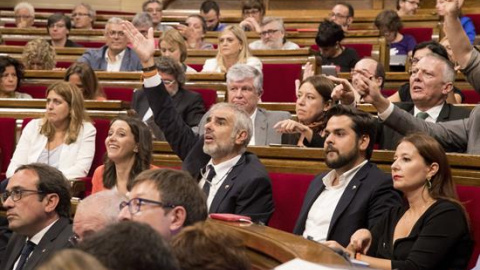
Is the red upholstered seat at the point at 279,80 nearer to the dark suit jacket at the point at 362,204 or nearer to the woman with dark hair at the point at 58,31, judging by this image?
the woman with dark hair at the point at 58,31

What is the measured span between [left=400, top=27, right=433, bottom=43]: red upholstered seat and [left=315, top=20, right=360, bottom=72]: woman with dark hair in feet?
2.53

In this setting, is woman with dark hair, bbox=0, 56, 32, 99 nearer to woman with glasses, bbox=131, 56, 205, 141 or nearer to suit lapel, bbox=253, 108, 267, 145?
woman with glasses, bbox=131, 56, 205, 141

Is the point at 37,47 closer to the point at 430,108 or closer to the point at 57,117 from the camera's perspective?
the point at 57,117

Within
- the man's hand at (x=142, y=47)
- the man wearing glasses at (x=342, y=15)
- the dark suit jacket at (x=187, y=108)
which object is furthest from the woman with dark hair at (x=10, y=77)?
the man wearing glasses at (x=342, y=15)

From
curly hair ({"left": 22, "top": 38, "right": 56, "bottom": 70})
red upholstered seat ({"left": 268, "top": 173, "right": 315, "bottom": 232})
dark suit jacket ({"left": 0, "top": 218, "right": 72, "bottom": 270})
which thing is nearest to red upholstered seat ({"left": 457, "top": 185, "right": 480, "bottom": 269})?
red upholstered seat ({"left": 268, "top": 173, "right": 315, "bottom": 232})

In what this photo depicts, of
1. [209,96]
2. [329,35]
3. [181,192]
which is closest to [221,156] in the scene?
[181,192]

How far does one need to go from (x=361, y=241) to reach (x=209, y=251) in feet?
3.27

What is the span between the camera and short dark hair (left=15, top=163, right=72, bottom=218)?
2543mm

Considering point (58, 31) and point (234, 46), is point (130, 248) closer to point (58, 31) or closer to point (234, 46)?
point (234, 46)

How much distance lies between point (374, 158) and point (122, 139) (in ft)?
2.55

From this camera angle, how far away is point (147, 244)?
47.0 inches

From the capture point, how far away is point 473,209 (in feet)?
8.00

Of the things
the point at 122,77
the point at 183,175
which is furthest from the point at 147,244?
the point at 122,77

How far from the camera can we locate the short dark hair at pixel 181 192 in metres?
1.88
